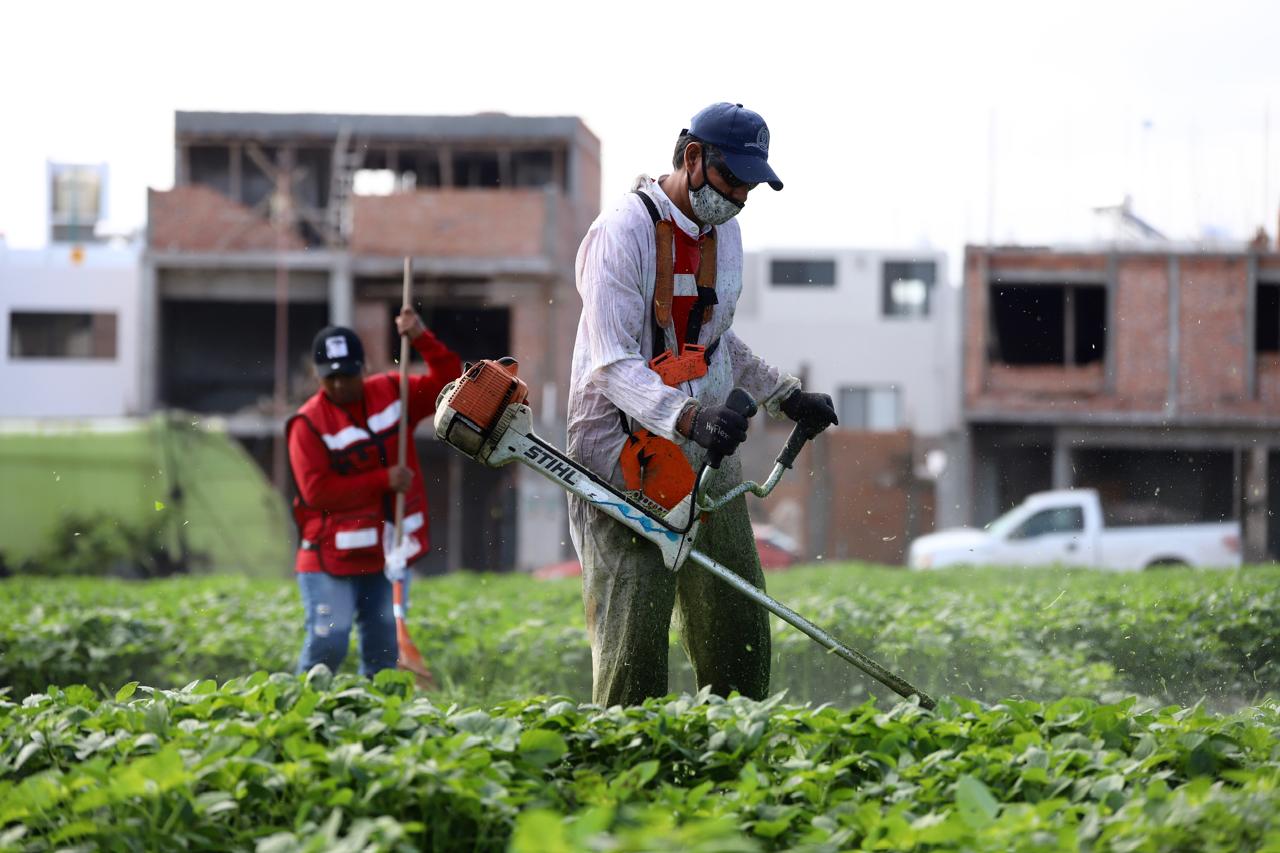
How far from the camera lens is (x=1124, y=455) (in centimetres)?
3525

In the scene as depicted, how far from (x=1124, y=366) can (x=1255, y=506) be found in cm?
598

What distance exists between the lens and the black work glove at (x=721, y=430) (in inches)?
176

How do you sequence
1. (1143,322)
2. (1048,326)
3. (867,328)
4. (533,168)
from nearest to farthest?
(1143,322), (533,168), (1048,326), (867,328)

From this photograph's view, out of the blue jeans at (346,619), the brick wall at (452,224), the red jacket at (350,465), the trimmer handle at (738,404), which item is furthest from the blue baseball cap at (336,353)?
the brick wall at (452,224)

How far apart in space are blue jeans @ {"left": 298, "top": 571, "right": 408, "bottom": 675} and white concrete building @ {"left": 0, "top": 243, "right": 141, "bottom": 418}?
2755 centimetres

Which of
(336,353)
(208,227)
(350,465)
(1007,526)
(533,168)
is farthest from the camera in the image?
(533,168)

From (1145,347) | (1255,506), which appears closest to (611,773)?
(1255,506)

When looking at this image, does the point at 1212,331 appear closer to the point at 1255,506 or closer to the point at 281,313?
the point at 1255,506

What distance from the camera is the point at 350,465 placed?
7480 mm

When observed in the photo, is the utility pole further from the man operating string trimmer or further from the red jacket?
the man operating string trimmer

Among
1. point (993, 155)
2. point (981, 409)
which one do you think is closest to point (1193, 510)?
point (981, 409)

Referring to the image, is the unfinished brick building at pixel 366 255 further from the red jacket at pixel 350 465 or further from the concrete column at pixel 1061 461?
the red jacket at pixel 350 465

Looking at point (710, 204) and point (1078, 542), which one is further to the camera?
point (1078, 542)

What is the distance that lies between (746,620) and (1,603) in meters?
7.43
